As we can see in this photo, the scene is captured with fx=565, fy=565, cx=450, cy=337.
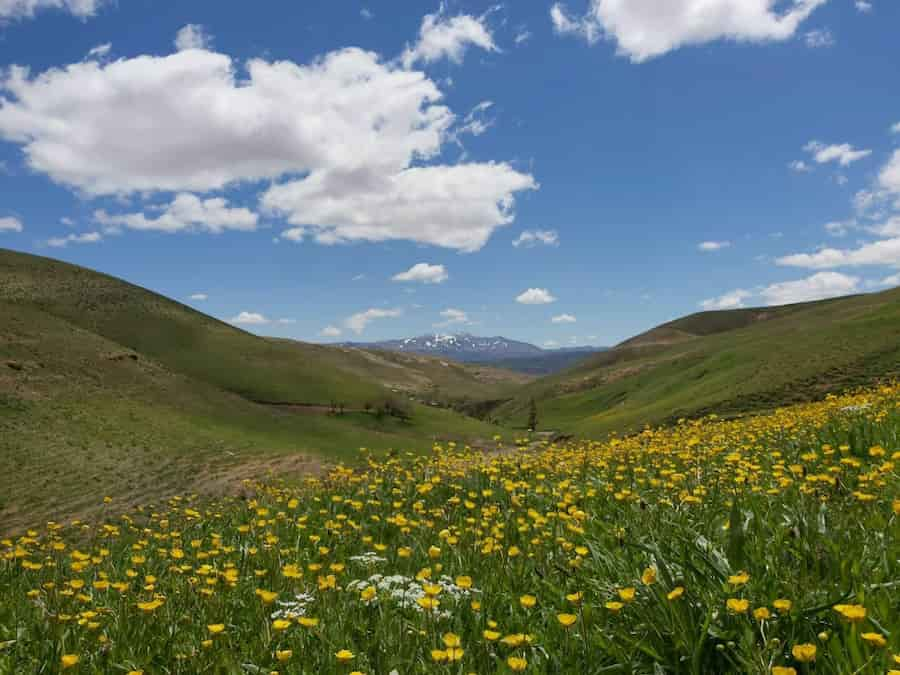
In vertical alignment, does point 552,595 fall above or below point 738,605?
below

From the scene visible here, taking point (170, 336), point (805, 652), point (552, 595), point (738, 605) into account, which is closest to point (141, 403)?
point (170, 336)

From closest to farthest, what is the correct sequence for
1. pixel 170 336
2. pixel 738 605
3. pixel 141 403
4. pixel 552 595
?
pixel 738 605
pixel 552 595
pixel 141 403
pixel 170 336

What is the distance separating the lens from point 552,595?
4973mm

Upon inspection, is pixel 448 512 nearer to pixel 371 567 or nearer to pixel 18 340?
pixel 371 567

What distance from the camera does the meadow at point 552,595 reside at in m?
3.54

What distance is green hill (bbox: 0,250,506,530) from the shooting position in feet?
122

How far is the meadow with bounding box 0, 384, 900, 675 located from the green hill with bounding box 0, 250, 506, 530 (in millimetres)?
28084

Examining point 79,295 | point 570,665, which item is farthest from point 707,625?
point 79,295

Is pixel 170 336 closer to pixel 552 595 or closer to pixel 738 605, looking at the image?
pixel 552 595

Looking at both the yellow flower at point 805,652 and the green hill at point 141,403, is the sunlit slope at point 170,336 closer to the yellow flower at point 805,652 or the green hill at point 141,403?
the green hill at point 141,403

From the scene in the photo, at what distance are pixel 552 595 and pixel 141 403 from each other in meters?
65.3

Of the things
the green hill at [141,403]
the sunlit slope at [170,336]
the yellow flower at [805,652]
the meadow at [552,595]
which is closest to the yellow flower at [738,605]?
the meadow at [552,595]

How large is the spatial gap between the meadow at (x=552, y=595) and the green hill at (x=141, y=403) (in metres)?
28.1

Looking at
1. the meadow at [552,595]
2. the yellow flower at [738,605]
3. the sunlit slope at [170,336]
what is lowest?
the meadow at [552,595]
